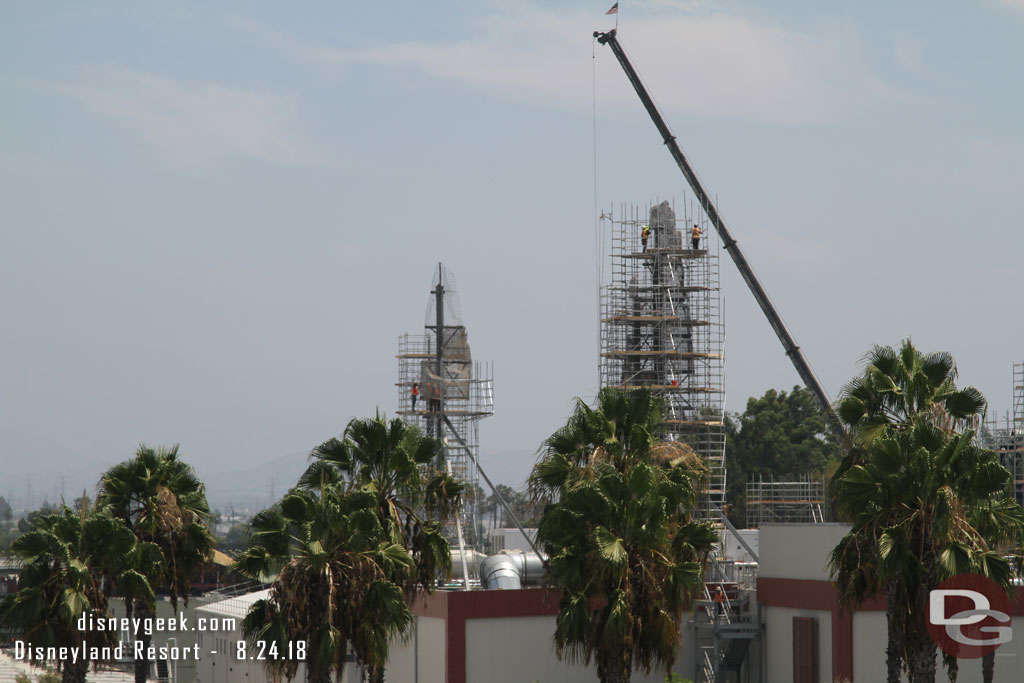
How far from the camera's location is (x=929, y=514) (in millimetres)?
27859

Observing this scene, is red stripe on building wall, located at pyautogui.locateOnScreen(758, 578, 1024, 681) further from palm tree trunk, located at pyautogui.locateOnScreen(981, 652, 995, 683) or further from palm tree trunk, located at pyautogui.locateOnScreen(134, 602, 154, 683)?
palm tree trunk, located at pyautogui.locateOnScreen(134, 602, 154, 683)

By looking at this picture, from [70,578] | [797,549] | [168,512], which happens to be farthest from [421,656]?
[797,549]

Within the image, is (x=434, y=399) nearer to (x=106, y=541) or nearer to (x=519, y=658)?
(x=519, y=658)

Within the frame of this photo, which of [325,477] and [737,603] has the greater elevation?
[325,477]

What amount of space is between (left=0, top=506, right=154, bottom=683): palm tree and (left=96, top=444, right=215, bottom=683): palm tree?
178 cm

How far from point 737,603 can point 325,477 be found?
14.2 meters

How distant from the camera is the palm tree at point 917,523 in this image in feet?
90.1

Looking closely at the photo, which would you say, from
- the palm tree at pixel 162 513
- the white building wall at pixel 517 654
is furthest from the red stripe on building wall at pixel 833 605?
the palm tree at pixel 162 513

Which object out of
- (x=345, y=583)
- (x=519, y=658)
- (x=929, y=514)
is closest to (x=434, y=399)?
(x=519, y=658)

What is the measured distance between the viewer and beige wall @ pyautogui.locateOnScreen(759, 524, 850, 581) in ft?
122

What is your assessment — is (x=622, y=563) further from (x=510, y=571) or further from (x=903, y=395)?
(x=510, y=571)

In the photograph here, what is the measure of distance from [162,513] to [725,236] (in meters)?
28.5

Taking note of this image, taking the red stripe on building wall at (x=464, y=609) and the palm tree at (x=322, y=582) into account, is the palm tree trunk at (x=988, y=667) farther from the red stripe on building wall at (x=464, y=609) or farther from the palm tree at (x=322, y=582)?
the palm tree at (x=322, y=582)

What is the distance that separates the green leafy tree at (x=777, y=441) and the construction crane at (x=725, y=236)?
180 feet
